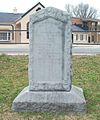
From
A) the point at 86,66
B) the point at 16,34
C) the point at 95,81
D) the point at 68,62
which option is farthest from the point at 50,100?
the point at 16,34

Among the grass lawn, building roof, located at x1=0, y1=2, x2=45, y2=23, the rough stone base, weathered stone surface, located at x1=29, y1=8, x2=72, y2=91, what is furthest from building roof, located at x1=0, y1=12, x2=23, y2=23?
the rough stone base

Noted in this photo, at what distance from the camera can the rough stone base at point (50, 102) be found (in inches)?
250

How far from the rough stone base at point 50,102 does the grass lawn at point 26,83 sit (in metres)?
0.14

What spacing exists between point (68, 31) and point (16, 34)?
30.5 metres

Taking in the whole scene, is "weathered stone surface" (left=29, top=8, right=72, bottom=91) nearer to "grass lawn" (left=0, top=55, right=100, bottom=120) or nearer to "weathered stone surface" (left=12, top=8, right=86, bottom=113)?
"weathered stone surface" (left=12, top=8, right=86, bottom=113)

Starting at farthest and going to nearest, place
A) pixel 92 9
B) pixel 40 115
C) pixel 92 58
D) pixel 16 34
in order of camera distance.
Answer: pixel 92 9 < pixel 16 34 < pixel 92 58 < pixel 40 115

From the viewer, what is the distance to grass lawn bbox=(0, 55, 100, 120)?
6184mm

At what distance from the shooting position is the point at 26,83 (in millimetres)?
8695

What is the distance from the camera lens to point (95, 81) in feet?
29.1

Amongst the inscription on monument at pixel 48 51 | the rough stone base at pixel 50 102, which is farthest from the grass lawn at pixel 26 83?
the inscription on monument at pixel 48 51

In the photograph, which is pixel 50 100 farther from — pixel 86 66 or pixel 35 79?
pixel 86 66

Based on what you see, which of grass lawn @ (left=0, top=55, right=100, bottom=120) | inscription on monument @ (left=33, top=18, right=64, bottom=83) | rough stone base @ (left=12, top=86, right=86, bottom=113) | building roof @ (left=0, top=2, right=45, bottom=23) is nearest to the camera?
grass lawn @ (left=0, top=55, right=100, bottom=120)

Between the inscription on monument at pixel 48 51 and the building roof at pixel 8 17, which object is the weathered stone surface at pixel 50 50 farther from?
the building roof at pixel 8 17

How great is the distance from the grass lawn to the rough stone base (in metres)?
0.14
